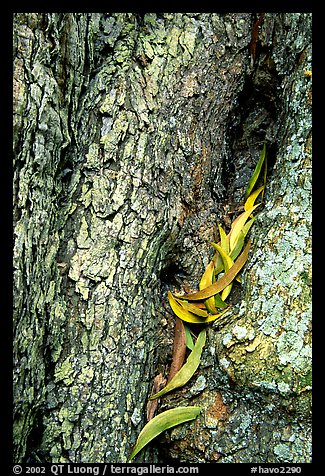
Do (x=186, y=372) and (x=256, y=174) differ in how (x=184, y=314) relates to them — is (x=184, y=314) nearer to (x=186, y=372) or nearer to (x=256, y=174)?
(x=186, y=372)

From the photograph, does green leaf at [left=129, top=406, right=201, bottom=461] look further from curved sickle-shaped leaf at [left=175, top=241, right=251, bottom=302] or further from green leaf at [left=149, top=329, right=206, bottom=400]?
curved sickle-shaped leaf at [left=175, top=241, right=251, bottom=302]

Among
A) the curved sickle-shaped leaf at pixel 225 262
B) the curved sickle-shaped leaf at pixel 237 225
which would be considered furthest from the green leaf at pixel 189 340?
the curved sickle-shaped leaf at pixel 237 225

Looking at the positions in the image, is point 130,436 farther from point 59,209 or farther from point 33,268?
point 59,209

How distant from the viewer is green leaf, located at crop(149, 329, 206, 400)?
1.30 metres

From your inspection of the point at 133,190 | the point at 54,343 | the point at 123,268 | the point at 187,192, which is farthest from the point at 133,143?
the point at 54,343

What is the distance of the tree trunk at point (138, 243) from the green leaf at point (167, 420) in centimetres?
3

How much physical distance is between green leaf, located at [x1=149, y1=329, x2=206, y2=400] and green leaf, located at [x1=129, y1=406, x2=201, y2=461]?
0.19 feet

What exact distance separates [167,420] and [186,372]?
14 centimetres

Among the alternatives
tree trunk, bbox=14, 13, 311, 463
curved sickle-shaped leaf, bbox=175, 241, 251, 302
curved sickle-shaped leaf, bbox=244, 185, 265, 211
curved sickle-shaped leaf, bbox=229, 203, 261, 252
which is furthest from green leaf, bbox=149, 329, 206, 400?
curved sickle-shaped leaf, bbox=244, 185, 265, 211

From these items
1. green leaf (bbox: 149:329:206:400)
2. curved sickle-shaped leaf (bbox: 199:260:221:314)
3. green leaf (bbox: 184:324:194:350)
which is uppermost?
curved sickle-shaped leaf (bbox: 199:260:221:314)

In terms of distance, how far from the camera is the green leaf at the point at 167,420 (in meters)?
1.24

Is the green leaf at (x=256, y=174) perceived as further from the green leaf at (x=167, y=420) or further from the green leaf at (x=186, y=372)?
the green leaf at (x=167, y=420)

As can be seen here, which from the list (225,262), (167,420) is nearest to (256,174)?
(225,262)

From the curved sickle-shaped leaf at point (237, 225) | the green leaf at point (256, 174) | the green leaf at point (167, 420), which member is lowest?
the green leaf at point (167, 420)
